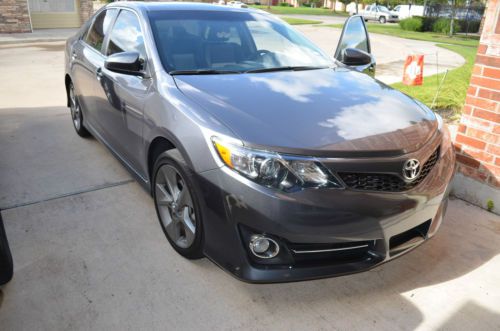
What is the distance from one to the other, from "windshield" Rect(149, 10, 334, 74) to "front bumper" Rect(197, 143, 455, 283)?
3.79 feet

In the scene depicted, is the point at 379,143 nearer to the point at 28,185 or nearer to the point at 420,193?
the point at 420,193

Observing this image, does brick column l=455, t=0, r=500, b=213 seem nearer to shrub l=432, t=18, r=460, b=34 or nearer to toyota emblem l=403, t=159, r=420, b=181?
toyota emblem l=403, t=159, r=420, b=181

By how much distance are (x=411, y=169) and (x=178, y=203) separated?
1386 millimetres

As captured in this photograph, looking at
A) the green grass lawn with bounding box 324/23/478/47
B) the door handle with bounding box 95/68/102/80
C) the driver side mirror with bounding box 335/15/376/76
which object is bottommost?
the green grass lawn with bounding box 324/23/478/47

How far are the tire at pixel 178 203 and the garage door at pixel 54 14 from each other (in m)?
18.6

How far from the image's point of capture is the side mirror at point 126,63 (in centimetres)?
286

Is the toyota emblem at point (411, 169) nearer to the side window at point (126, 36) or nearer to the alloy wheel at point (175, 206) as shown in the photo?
the alloy wheel at point (175, 206)

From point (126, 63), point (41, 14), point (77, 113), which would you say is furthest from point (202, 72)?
point (41, 14)

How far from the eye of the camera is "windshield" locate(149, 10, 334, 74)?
9.95 feet

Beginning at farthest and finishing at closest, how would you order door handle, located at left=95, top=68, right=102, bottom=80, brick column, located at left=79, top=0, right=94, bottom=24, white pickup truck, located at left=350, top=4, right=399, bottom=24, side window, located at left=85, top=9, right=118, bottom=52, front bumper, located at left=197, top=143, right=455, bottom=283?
1. white pickup truck, located at left=350, top=4, right=399, bottom=24
2. brick column, located at left=79, top=0, right=94, bottom=24
3. side window, located at left=85, top=9, right=118, bottom=52
4. door handle, located at left=95, top=68, right=102, bottom=80
5. front bumper, located at left=197, top=143, right=455, bottom=283

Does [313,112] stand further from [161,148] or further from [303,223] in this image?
[161,148]

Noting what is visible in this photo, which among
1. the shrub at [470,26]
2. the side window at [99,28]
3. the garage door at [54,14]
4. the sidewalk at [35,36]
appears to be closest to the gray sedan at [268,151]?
the side window at [99,28]

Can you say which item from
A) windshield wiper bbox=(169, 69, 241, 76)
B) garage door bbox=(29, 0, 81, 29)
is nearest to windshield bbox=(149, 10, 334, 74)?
windshield wiper bbox=(169, 69, 241, 76)

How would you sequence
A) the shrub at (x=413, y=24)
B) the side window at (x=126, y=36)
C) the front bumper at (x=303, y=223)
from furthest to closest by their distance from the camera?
the shrub at (x=413, y=24)
the side window at (x=126, y=36)
the front bumper at (x=303, y=223)
